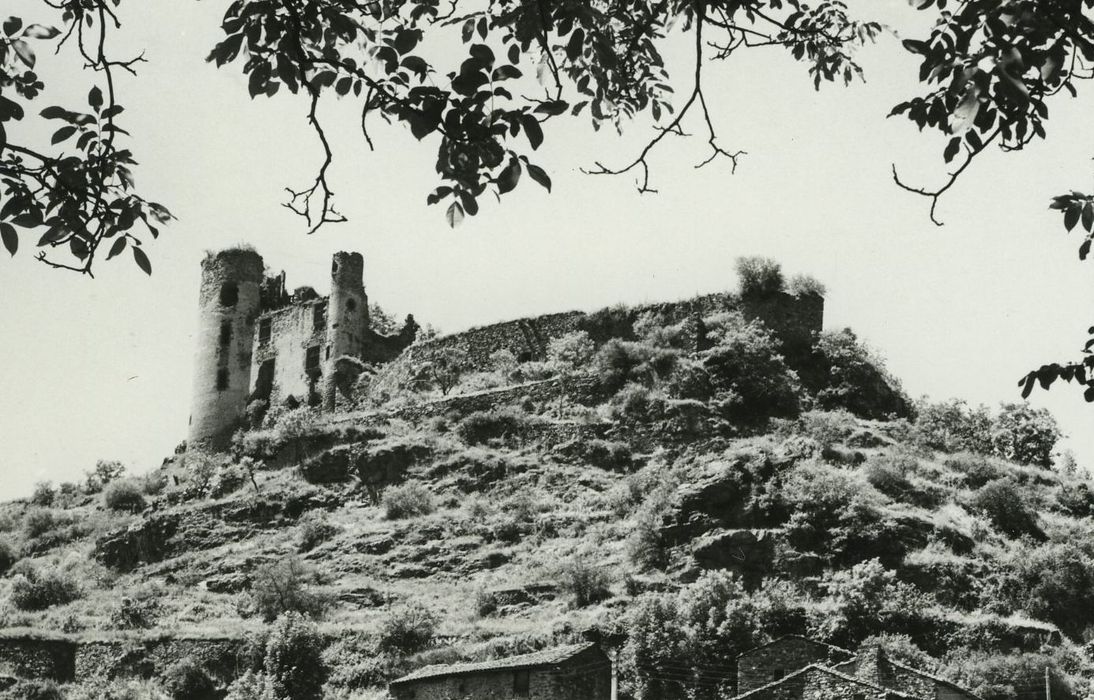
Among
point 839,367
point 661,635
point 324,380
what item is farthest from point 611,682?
point 324,380

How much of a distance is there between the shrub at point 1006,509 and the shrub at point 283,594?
1957 cm

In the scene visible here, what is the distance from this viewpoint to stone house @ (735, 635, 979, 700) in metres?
21.9

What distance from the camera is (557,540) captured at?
38625 millimetres

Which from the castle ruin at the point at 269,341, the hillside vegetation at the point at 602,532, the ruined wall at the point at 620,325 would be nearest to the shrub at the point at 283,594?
the hillside vegetation at the point at 602,532

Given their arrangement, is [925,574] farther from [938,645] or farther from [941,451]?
[941,451]

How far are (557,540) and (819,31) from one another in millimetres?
31247

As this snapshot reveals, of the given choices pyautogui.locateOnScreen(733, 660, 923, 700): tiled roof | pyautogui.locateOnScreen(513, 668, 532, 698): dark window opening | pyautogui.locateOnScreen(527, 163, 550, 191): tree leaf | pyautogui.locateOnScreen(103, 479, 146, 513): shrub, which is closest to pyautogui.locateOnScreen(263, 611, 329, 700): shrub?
pyautogui.locateOnScreen(513, 668, 532, 698): dark window opening

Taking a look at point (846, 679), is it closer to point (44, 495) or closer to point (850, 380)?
point (850, 380)

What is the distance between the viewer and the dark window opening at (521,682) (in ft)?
85.7

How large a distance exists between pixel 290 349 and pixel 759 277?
22.1 metres

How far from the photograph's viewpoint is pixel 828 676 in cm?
2219

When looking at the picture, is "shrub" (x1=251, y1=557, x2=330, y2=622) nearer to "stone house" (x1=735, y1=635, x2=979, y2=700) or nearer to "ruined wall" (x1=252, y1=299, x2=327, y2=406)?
"stone house" (x1=735, y1=635, x2=979, y2=700)

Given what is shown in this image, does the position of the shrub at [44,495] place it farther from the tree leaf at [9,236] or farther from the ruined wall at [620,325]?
the tree leaf at [9,236]

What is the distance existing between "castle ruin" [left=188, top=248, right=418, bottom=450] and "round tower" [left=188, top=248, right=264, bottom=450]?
5cm
